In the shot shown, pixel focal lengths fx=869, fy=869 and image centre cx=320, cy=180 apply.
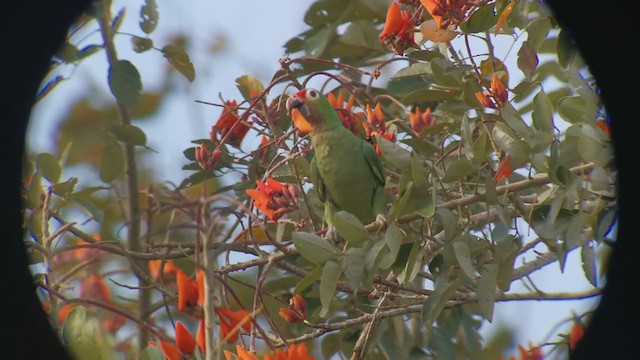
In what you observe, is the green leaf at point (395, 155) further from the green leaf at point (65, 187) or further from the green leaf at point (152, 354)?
Answer: the green leaf at point (65, 187)

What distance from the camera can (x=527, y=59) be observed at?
263 centimetres

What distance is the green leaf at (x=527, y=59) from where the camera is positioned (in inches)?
103

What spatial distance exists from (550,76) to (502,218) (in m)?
1.59

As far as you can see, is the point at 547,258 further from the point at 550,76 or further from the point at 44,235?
the point at 44,235

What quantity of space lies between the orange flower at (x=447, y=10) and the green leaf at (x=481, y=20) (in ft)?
0.19

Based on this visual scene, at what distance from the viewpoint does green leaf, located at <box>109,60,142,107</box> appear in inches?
122

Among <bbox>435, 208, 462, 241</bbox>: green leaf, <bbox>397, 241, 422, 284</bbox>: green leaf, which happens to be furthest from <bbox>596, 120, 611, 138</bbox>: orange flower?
<bbox>397, 241, 422, 284</bbox>: green leaf

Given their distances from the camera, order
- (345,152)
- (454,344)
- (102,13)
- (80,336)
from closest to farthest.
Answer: (80,336) < (345,152) < (102,13) < (454,344)

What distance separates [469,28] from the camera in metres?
2.64

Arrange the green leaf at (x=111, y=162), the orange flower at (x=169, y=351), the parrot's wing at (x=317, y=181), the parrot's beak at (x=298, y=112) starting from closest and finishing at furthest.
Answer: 1. the orange flower at (x=169, y=351)
2. the parrot's beak at (x=298, y=112)
3. the parrot's wing at (x=317, y=181)
4. the green leaf at (x=111, y=162)

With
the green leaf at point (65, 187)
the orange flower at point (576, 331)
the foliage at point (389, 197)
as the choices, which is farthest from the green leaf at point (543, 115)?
the green leaf at point (65, 187)

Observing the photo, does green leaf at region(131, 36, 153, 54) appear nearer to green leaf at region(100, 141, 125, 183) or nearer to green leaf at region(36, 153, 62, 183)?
green leaf at region(100, 141, 125, 183)

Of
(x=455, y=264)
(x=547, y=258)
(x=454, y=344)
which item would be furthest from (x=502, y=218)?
(x=454, y=344)

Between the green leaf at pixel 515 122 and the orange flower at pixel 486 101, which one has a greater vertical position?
the orange flower at pixel 486 101
